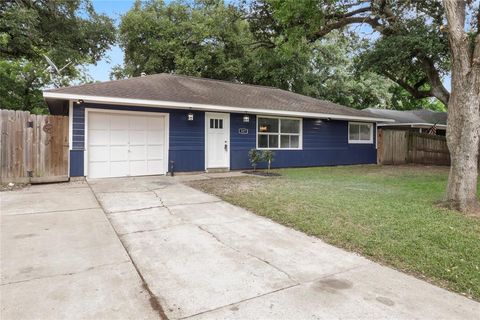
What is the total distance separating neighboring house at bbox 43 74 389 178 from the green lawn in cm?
247

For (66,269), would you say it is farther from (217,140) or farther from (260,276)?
(217,140)

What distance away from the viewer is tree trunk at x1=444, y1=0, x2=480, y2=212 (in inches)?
226

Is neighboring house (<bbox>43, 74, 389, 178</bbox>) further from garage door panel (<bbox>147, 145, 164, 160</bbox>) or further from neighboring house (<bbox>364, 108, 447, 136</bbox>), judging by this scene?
neighboring house (<bbox>364, 108, 447, 136</bbox>)

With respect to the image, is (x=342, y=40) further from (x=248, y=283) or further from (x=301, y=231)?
(x=248, y=283)

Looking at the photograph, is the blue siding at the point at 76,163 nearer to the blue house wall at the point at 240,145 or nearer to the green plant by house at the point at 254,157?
the blue house wall at the point at 240,145

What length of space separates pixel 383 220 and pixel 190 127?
7.16m

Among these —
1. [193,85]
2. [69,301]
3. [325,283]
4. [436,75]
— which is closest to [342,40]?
[436,75]

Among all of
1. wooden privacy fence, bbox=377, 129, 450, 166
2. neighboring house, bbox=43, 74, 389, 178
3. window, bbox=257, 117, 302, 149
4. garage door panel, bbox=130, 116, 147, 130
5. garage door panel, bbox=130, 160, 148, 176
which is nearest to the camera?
neighboring house, bbox=43, 74, 389, 178

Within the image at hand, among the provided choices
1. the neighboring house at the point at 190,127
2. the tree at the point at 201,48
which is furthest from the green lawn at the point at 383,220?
the tree at the point at 201,48

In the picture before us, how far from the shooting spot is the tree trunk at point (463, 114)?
573 cm

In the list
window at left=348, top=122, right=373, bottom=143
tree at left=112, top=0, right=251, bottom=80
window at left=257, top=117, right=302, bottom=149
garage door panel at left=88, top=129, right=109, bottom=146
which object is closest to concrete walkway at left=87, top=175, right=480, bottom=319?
garage door panel at left=88, top=129, right=109, bottom=146

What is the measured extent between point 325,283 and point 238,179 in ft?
21.3

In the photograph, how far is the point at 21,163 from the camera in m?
8.06

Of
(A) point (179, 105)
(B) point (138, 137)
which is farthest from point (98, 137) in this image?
(A) point (179, 105)
